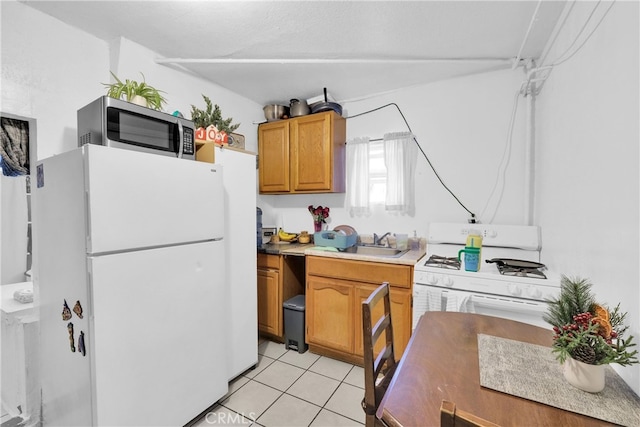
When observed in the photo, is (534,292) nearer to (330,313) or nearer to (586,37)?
(586,37)

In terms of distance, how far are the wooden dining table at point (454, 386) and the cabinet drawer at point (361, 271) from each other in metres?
0.87

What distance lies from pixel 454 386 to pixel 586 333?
365 mm

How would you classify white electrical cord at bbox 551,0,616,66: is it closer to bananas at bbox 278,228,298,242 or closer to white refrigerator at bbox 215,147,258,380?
white refrigerator at bbox 215,147,258,380

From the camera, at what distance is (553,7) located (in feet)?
5.13

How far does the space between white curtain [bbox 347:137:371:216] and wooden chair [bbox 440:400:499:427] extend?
2.46 m

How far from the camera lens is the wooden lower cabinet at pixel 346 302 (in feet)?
6.72

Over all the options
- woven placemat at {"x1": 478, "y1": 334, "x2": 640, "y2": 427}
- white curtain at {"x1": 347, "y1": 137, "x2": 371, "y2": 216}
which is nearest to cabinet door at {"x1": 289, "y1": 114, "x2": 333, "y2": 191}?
white curtain at {"x1": 347, "y1": 137, "x2": 371, "y2": 216}

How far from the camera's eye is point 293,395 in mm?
1890

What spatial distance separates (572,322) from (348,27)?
1.87 meters

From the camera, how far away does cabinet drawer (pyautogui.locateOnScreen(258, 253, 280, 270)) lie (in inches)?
99.4

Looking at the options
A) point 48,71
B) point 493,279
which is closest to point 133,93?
point 48,71

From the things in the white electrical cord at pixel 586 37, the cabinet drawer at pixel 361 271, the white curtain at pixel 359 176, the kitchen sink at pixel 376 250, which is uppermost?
the white electrical cord at pixel 586 37

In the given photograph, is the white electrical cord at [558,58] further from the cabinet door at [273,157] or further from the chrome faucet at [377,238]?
the cabinet door at [273,157]

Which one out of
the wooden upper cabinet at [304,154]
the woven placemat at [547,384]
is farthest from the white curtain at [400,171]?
the woven placemat at [547,384]
